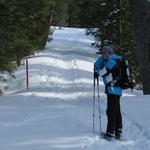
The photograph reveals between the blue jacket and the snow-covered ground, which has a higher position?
the blue jacket

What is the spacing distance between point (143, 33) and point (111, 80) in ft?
20.5

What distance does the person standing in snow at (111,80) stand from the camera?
990 cm

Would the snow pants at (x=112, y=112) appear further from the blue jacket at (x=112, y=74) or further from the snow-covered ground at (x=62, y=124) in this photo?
the snow-covered ground at (x=62, y=124)

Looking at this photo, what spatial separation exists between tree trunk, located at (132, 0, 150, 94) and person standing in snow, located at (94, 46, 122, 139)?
5.84m

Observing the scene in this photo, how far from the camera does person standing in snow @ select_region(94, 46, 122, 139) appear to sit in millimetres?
9898

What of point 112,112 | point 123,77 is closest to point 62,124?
point 112,112

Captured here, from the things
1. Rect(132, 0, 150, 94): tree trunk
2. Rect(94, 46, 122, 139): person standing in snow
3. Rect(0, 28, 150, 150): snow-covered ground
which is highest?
Rect(132, 0, 150, 94): tree trunk

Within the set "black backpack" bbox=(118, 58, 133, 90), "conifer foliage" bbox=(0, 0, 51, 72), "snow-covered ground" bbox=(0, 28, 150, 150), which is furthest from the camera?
"conifer foliage" bbox=(0, 0, 51, 72)

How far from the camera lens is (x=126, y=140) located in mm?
9766

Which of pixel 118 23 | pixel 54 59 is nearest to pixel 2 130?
pixel 118 23

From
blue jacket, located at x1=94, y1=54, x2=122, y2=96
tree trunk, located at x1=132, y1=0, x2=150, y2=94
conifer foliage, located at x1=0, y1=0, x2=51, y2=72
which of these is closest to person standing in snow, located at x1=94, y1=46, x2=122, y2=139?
blue jacket, located at x1=94, y1=54, x2=122, y2=96

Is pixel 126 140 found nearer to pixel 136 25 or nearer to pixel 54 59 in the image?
pixel 136 25

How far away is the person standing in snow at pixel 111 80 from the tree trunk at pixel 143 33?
5843mm

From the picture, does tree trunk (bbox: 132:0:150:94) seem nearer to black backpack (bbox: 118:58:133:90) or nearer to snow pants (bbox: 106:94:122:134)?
black backpack (bbox: 118:58:133:90)
